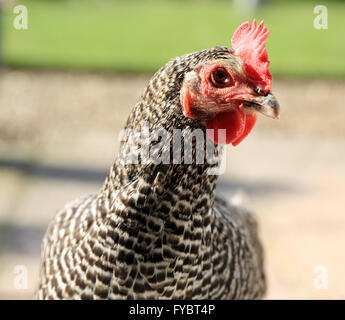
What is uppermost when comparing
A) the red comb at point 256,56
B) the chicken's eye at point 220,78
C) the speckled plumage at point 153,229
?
the red comb at point 256,56

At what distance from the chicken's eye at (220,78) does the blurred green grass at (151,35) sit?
7.19 meters

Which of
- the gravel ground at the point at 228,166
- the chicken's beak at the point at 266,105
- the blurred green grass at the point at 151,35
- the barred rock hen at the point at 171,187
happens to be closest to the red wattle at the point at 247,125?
the barred rock hen at the point at 171,187

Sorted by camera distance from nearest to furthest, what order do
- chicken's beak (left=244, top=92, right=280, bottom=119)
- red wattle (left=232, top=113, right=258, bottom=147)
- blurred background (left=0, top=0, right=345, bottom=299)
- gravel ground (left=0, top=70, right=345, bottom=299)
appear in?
chicken's beak (left=244, top=92, right=280, bottom=119), red wattle (left=232, top=113, right=258, bottom=147), gravel ground (left=0, top=70, right=345, bottom=299), blurred background (left=0, top=0, right=345, bottom=299)

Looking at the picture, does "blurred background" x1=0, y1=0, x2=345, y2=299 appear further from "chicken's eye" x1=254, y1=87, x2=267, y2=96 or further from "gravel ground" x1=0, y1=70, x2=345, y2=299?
"chicken's eye" x1=254, y1=87, x2=267, y2=96

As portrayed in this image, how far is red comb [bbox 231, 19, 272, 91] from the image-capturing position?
217cm

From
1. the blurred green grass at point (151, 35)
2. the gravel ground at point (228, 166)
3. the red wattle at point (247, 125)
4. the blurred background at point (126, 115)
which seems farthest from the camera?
the blurred green grass at point (151, 35)

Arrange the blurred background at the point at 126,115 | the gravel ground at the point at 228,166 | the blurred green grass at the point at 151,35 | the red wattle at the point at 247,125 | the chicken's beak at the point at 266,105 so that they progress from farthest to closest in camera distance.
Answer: the blurred green grass at the point at 151,35 < the blurred background at the point at 126,115 < the gravel ground at the point at 228,166 < the red wattle at the point at 247,125 < the chicken's beak at the point at 266,105

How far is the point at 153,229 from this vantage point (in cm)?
222

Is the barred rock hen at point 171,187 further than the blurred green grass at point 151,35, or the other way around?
the blurred green grass at point 151,35

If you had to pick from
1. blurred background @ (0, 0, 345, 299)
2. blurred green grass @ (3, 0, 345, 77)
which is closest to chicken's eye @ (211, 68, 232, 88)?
blurred background @ (0, 0, 345, 299)

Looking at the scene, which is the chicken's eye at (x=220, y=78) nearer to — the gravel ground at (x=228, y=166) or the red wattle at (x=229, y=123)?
the red wattle at (x=229, y=123)

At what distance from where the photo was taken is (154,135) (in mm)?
2168

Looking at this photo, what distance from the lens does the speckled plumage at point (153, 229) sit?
2.18 metres

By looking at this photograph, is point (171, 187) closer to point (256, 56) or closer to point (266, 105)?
point (266, 105)
